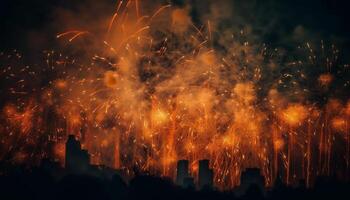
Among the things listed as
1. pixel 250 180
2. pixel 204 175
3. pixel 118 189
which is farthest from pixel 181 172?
pixel 118 189

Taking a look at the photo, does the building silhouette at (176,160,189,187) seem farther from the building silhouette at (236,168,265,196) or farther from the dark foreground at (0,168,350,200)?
the building silhouette at (236,168,265,196)

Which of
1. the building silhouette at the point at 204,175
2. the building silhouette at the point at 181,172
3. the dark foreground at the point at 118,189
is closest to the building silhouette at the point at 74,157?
the dark foreground at the point at 118,189

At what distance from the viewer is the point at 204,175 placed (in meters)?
42.2

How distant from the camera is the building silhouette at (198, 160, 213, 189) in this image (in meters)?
41.8

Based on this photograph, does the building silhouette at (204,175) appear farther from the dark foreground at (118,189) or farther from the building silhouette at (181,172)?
the dark foreground at (118,189)

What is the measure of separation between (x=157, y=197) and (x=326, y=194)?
13.2 meters

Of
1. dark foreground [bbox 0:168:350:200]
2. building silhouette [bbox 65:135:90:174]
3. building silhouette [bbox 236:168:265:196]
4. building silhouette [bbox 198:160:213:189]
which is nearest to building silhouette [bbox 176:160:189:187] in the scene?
building silhouette [bbox 198:160:213:189]

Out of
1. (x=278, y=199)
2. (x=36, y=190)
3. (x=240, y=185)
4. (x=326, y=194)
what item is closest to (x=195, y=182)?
(x=240, y=185)

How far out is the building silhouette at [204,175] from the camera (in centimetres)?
4178

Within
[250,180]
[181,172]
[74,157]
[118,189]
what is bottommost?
[118,189]

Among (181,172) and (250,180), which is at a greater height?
(181,172)

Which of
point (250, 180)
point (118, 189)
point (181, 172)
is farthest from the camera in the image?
point (181, 172)

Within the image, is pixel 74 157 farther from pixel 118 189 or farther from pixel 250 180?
pixel 250 180

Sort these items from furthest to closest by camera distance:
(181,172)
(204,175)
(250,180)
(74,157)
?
1. (181,172)
2. (204,175)
3. (250,180)
4. (74,157)
